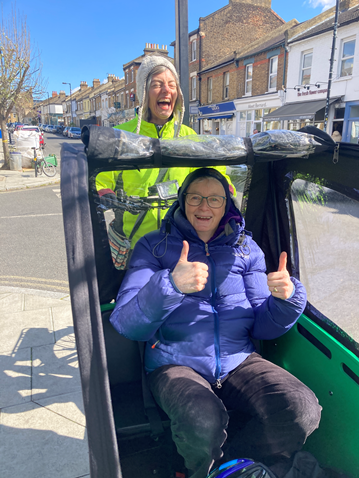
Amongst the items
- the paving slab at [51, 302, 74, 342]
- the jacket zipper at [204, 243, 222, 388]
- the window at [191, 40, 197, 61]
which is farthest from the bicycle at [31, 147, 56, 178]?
the window at [191, 40, 197, 61]

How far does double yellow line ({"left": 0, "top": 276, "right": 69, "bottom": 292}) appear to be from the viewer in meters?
4.51

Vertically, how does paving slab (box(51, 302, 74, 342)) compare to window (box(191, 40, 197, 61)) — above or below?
below

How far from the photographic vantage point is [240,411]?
1752mm

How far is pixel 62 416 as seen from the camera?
2.35 m

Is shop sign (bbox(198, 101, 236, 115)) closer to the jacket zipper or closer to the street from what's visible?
the street

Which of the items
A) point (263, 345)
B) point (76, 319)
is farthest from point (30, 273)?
point (76, 319)

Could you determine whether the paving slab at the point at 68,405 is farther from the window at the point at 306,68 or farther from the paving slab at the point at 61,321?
the window at the point at 306,68

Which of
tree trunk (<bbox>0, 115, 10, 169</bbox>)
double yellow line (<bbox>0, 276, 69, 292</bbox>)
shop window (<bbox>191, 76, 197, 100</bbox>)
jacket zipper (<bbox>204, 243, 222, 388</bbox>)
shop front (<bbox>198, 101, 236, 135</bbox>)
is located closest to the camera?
jacket zipper (<bbox>204, 243, 222, 388</bbox>)

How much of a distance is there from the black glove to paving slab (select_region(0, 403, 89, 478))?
149cm

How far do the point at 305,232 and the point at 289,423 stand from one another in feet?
3.75

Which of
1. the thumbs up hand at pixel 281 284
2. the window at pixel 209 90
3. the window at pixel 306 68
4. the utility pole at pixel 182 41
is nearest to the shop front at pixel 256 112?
the window at pixel 306 68

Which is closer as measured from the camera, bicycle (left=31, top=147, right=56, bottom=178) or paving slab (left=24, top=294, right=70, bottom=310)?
paving slab (left=24, top=294, right=70, bottom=310)

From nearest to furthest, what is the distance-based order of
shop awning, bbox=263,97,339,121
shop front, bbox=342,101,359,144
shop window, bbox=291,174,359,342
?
shop window, bbox=291,174,359,342
shop front, bbox=342,101,359,144
shop awning, bbox=263,97,339,121

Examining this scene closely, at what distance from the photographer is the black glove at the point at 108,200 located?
1.96 m
